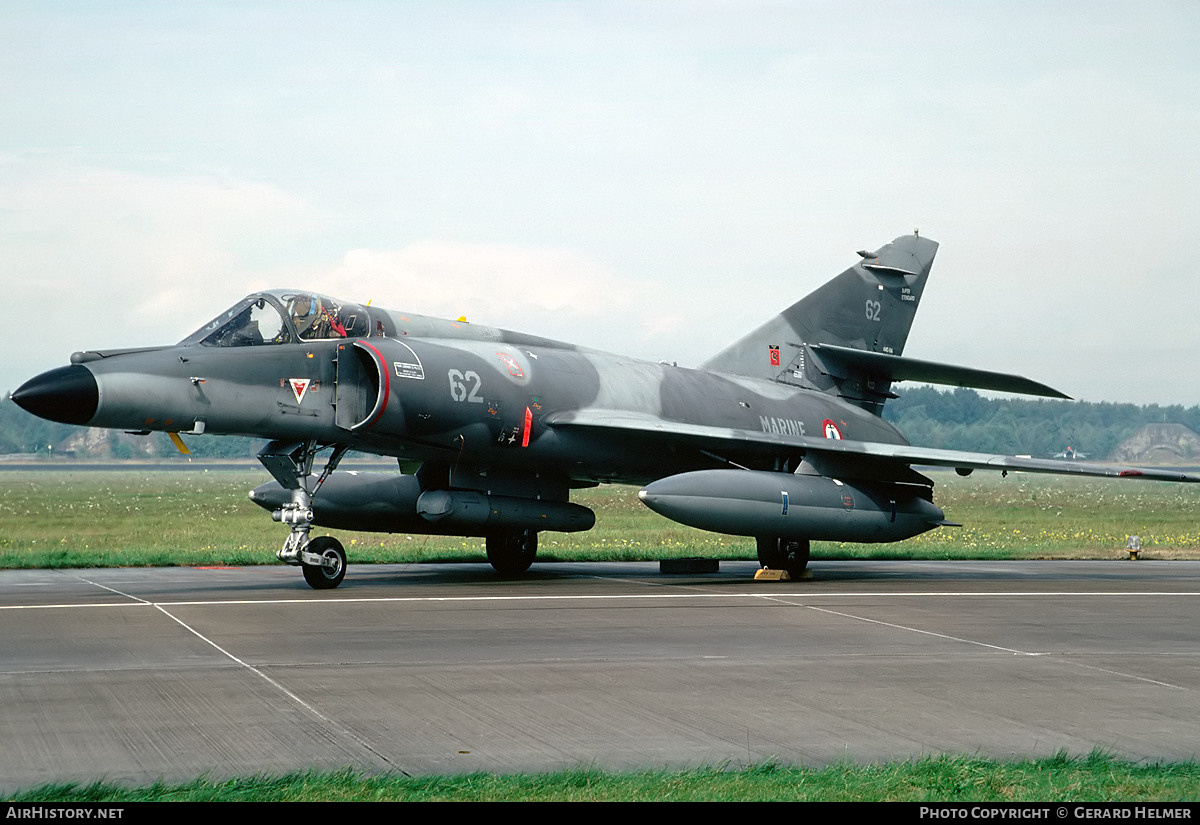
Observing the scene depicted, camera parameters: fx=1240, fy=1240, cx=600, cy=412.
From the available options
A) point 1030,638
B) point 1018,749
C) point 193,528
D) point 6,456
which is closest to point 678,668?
point 1018,749

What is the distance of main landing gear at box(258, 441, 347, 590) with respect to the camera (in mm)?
14102

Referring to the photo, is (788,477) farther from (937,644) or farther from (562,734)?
(562,734)

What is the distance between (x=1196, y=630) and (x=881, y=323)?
1097 centimetres

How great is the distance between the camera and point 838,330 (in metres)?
21.5

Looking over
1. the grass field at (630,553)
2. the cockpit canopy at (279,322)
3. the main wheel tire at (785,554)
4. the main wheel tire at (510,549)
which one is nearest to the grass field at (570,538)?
the grass field at (630,553)

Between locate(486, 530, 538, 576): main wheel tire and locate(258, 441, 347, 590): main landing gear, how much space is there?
3.30 m

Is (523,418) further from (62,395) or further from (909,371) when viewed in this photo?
(909,371)

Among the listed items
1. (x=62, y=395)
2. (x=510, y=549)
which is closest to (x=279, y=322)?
(x=62, y=395)

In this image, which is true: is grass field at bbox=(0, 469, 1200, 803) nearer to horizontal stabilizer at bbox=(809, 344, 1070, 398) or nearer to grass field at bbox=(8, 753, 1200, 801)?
grass field at bbox=(8, 753, 1200, 801)

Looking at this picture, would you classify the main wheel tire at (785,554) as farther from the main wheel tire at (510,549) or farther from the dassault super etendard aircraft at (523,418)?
the main wheel tire at (510,549)

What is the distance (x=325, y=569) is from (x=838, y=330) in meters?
10.7

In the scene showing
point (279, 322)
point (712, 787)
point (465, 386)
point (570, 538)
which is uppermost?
point (279, 322)

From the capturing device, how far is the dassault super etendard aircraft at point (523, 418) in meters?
14.1

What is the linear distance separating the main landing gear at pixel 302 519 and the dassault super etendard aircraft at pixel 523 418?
3 cm
